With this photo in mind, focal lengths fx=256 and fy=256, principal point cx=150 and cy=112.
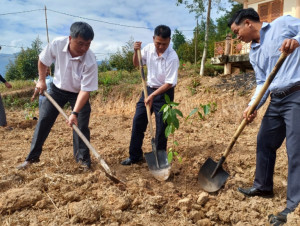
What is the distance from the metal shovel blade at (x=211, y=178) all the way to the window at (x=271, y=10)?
10019 millimetres

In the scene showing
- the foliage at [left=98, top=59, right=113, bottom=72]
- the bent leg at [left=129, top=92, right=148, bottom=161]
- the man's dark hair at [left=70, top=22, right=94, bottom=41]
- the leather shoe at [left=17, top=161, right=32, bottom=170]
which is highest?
the man's dark hair at [left=70, top=22, right=94, bottom=41]

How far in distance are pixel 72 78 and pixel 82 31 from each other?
585mm

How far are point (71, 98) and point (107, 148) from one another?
131 cm

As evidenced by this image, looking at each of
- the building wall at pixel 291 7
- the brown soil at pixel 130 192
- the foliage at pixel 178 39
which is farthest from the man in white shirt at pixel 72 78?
the foliage at pixel 178 39

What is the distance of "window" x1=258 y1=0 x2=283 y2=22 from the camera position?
10391 mm

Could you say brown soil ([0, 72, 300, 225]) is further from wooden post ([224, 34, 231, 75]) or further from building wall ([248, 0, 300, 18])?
building wall ([248, 0, 300, 18])

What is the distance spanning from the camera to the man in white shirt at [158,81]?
9.93 feet

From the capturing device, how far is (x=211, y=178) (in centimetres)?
265

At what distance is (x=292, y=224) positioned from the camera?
1752mm

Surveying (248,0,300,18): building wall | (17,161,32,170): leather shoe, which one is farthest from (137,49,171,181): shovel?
(248,0,300,18): building wall

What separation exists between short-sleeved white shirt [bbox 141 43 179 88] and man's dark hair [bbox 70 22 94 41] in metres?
0.93

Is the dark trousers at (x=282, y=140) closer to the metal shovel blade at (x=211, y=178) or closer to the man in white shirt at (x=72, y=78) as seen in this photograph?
the metal shovel blade at (x=211, y=178)

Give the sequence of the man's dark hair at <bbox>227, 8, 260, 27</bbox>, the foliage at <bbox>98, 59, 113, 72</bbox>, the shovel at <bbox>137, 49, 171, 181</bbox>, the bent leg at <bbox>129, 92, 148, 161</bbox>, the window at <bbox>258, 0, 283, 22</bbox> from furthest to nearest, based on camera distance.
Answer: the foliage at <bbox>98, 59, 113, 72</bbox> → the window at <bbox>258, 0, 283, 22</bbox> → the bent leg at <bbox>129, 92, 148, 161</bbox> → the shovel at <bbox>137, 49, 171, 181</bbox> → the man's dark hair at <bbox>227, 8, 260, 27</bbox>

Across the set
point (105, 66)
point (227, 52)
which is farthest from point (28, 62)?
point (227, 52)
